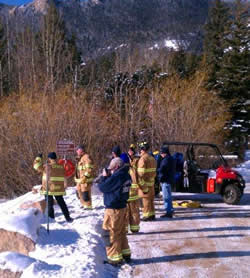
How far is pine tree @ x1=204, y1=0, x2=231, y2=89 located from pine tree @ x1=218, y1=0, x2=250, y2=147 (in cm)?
180

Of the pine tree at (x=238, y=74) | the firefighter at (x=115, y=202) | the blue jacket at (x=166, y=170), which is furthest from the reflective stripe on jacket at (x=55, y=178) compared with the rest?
the pine tree at (x=238, y=74)

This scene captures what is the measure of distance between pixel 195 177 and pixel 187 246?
452 centimetres

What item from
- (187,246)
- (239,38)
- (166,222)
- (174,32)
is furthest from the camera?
(174,32)

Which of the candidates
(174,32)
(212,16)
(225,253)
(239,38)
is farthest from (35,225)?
(174,32)

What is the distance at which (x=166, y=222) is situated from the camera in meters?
10.1

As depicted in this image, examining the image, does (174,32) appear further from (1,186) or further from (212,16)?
(1,186)

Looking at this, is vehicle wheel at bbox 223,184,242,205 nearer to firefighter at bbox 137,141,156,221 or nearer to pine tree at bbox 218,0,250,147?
firefighter at bbox 137,141,156,221

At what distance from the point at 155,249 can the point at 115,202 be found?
5.42ft

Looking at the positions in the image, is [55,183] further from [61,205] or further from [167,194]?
[167,194]

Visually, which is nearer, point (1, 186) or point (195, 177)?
point (195, 177)

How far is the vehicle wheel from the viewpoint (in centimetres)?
1253

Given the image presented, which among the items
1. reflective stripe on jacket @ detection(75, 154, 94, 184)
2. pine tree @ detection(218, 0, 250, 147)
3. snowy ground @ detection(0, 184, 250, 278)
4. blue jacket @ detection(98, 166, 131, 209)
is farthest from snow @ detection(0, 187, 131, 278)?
pine tree @ detection(218, 0, 250, 147)

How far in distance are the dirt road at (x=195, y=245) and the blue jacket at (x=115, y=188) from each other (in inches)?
43.9

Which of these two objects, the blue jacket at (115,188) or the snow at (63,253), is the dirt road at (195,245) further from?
the blue jacket at (115,188)
